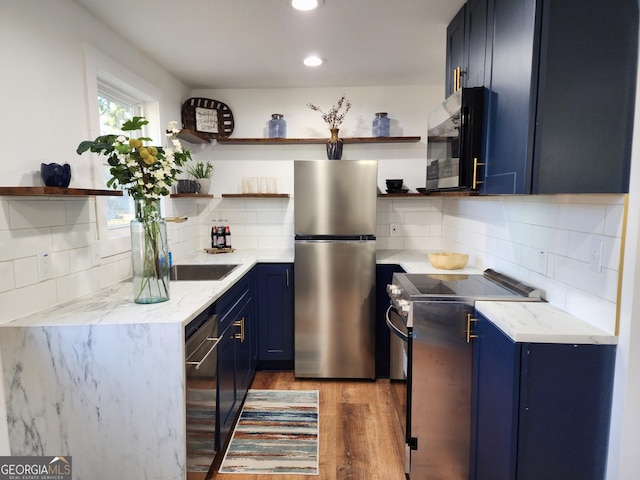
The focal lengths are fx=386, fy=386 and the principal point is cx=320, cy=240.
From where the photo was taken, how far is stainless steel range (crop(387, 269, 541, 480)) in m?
1.82

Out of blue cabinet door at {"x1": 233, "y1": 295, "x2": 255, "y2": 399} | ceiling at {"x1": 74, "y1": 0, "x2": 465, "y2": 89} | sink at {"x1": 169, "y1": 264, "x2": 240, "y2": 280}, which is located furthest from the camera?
sink at {"x1": 169, "y1": 264, "x2": 240, "y2": 280}

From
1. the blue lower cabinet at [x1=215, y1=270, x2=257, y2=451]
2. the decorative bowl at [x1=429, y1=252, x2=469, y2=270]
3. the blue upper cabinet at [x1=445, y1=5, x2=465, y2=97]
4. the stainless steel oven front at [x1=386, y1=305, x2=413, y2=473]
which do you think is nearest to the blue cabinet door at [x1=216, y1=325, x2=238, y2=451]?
the blue lower cabinet at [x1=215, y1=270, x2=257, y2=451]

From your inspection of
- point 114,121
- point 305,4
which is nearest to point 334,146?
point 305,4

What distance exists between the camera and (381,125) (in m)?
3.36

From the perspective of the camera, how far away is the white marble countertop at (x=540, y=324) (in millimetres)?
1352

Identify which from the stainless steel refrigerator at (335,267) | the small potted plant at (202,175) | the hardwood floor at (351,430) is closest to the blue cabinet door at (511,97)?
the stainless steel refrigerator at (335,267)

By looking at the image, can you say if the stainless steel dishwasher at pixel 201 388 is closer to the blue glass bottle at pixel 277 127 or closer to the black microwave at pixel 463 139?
the black microwave at pixel 463 139

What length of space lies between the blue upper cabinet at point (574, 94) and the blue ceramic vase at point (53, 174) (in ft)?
6.05

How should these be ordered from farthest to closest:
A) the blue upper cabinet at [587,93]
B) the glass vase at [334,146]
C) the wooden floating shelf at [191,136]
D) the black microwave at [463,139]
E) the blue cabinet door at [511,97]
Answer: the glass vase at [334,146], the wooden floating shelf at [191,136], the black microwave at [463,139], the blue cabinet door at [511,97], the blue upper cabinet at [587,93]

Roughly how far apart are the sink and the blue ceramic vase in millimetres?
1120

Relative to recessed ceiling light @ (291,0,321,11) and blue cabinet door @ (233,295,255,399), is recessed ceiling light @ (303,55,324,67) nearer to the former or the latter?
recessed ceiling light @ (291,0,321,11)

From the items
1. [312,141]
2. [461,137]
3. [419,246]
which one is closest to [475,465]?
[461,137]

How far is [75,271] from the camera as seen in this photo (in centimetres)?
188

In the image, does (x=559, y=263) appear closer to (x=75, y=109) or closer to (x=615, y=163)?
(x=615, y=163)
